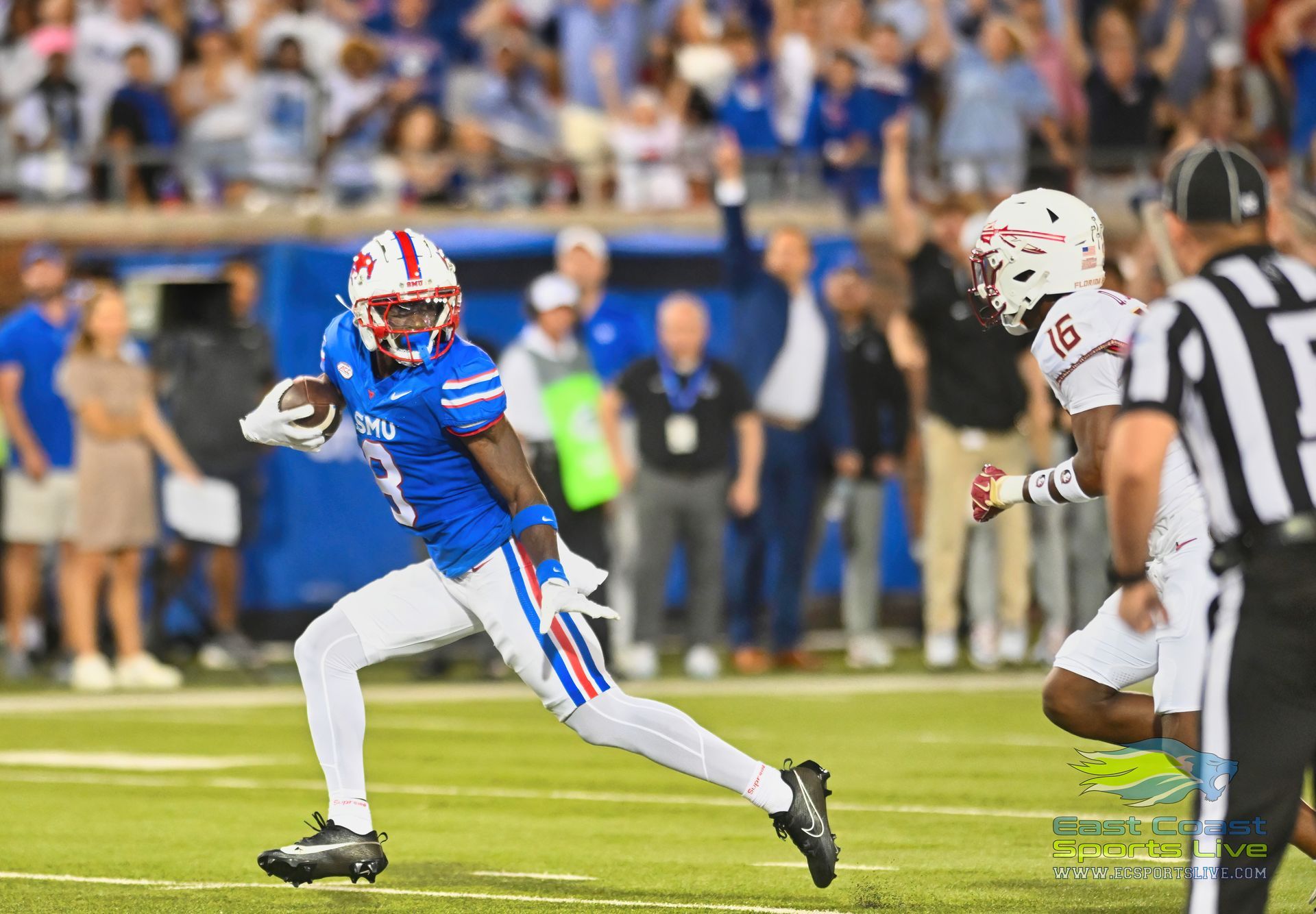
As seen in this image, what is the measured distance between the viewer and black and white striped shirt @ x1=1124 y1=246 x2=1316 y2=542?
172 inches

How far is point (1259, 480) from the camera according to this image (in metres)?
4.39

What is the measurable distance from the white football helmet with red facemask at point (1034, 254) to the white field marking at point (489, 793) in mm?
2269

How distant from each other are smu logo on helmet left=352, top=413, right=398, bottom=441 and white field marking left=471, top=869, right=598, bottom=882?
4.66ft

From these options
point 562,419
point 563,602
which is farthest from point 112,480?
point 563,602

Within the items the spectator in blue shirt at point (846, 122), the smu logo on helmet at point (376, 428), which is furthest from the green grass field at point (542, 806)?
the spectator in blue shirt at point (846, 122)

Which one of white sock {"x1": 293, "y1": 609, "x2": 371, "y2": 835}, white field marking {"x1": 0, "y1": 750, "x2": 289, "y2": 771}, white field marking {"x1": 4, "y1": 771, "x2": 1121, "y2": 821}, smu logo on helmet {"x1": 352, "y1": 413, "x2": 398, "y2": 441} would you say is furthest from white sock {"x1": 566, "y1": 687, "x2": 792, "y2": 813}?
white field marking {"x1": 0, "y1": 750, "x2": 289, "y2": 771}

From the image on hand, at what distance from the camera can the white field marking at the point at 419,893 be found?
601 centimetres

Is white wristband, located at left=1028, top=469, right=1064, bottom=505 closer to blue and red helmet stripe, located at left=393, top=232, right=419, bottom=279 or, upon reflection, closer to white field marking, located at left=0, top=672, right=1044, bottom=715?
blue and red helmet stripe, located at left=393, top=232, right=419, bottom=279

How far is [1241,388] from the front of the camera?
172 inches

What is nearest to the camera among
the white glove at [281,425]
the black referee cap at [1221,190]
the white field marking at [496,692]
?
the black referee cap at [1221,190]

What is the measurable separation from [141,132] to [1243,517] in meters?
11.8

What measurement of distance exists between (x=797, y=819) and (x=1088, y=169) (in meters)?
10.2

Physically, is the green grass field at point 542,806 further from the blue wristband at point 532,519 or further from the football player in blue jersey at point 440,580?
the blue wristband at point 532,519

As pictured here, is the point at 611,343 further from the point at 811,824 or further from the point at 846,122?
the point at 811,824
